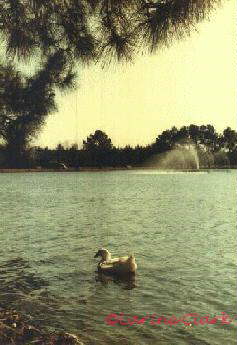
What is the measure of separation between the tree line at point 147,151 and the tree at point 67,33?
131 metres

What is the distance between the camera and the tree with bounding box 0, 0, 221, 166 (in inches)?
347

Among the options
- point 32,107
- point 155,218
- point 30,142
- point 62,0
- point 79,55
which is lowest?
point 155,218

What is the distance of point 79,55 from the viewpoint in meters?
10.1

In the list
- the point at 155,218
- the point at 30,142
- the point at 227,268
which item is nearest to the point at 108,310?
the point at 30,142

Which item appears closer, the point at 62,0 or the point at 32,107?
the point at 62,0

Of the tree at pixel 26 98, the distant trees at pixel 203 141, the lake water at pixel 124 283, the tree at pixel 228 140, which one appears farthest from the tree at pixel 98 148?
the tree at pixel 26 98

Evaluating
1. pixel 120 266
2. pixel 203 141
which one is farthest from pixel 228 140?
pixel 120 266

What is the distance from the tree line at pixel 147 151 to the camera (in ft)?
491

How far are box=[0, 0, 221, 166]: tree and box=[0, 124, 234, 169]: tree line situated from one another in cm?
13126

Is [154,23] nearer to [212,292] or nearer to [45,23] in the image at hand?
[45,23]

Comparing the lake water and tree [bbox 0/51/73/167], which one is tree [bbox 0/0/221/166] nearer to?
tree [bbox 0/51/73/167]

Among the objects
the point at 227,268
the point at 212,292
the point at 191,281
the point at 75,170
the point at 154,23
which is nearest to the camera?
the point at 154,23

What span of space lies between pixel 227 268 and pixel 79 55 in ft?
31.0
